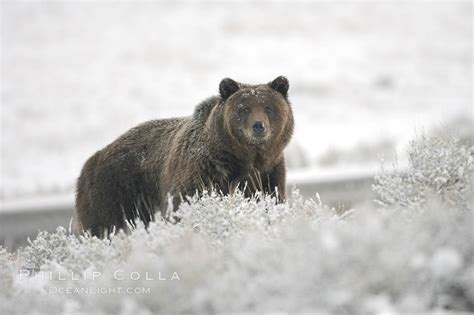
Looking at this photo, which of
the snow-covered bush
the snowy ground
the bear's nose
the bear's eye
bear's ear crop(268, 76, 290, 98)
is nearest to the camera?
the snow-covered bush

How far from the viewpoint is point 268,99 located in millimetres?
7984

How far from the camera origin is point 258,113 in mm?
7730

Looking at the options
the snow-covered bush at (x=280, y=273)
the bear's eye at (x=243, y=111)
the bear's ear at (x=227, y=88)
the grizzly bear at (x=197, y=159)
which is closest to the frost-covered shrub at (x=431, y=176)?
the snow-covered bush at (x=280, y=273)

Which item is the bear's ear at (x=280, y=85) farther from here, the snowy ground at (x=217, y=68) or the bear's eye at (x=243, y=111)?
the snowy ground at (x=217, y=68)

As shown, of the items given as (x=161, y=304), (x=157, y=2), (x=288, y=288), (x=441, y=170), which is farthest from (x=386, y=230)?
(x=157, y=2)

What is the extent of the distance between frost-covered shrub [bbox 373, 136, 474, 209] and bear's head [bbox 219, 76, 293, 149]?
60.7 inches

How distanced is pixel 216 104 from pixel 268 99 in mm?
661

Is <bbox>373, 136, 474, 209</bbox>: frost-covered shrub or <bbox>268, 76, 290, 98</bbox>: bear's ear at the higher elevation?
<bbox>268, 76, 290, 98</bbox>: bear's ear

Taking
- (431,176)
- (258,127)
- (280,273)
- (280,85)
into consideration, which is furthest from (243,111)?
(280,273)

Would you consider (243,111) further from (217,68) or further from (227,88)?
(217,68)

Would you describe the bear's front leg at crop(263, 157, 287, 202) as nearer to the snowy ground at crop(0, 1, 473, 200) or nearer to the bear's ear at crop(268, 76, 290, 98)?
the bear's ear at crop(268, 76, 290, 98)

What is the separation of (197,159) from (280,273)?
3.58m

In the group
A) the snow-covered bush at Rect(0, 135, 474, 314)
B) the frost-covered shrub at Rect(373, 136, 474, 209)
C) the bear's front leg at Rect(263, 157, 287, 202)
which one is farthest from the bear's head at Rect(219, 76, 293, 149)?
the snow-covered bush at Rect(0, 135, 474, 314)

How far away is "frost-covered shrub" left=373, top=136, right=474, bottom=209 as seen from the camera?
20.2ft
